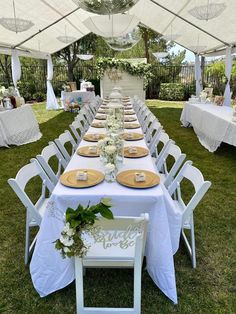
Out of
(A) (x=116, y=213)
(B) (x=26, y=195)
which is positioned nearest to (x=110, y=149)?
(A) (x=116, y=213)

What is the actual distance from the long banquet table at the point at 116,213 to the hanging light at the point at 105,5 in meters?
→ 1.57

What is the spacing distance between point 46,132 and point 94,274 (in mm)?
5665

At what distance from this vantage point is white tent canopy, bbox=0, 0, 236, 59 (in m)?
6.47

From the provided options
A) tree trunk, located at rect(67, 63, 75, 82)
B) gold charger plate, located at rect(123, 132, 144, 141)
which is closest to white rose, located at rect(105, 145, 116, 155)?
gold charger plate, located at rect(123, 132, 144, 141)

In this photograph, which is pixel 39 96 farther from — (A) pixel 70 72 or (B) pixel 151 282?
(B) pixel 151 282

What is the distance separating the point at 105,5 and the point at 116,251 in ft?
6.58

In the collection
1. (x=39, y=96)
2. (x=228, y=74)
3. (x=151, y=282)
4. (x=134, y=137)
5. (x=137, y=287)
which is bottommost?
(x=151, y=282)

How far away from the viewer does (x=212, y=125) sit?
18.9ft

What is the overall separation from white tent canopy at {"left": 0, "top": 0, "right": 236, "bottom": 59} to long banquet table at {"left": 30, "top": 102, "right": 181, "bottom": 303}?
15.7 ft

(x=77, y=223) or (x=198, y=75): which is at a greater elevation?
(x=198, y=75)

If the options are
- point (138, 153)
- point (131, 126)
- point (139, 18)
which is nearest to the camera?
point (138, 153)

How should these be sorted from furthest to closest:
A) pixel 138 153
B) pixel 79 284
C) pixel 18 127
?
pixel 18 127 < pixel 138 153 < pixel 79 284

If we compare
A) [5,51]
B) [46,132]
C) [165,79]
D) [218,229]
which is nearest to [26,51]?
[5,51]

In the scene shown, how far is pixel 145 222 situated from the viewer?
1641 millimetres
